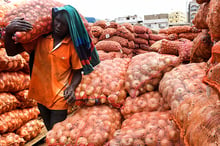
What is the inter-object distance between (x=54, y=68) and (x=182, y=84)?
0.90m

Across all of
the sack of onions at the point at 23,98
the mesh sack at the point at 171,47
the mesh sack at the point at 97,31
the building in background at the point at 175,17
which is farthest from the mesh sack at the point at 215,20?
the building in background at the point at 175,17

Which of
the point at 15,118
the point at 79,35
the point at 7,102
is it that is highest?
the point at 79,35

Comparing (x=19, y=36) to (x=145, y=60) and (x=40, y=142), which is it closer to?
(x=145, y=60)

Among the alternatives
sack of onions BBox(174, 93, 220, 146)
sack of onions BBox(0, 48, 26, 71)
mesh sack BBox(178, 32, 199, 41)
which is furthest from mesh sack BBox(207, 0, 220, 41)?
mesh sack BBox(178, 32, 199, 41)

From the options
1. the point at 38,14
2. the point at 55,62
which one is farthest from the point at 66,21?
the point at 55,62

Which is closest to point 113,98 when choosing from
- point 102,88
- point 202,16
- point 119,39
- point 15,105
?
point 102,88

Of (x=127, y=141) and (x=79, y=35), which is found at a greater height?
(x=79, y=35)

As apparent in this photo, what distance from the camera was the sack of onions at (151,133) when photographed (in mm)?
930

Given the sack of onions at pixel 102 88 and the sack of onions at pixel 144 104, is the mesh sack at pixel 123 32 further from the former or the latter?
the sack of onions at pixel 144 104

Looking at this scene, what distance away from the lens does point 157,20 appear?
969cm

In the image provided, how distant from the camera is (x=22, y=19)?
1353 mm

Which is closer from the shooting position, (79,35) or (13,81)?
(79,35)

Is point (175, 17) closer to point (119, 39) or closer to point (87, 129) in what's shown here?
point (119, 39)

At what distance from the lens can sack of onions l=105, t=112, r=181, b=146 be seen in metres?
0.93
